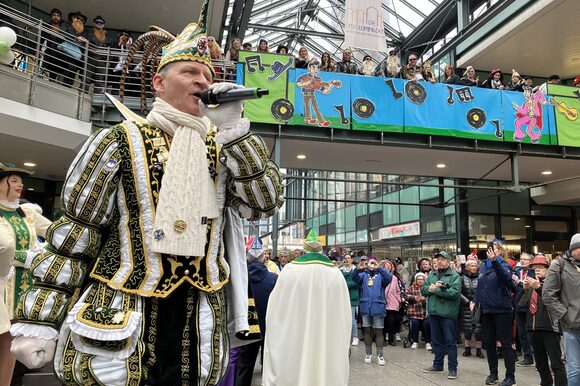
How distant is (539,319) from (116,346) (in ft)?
18.9

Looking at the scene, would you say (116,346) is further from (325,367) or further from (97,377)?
(325,367)

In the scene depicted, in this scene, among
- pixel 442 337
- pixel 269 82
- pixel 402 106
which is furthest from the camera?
pixel 402 106

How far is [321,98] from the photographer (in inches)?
422

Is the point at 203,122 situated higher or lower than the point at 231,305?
higher

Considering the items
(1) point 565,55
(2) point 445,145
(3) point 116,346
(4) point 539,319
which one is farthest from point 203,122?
(1) point 565,55

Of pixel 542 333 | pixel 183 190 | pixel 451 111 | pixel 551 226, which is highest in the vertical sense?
pixel 451 111

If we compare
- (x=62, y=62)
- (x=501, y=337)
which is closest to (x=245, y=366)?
(x=501, y=337)

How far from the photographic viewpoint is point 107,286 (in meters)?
1.79

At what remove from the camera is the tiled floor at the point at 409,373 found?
698 centimetres

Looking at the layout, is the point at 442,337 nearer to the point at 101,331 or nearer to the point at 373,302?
the point at 373,302

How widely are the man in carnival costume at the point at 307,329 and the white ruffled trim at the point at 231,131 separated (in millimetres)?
3749

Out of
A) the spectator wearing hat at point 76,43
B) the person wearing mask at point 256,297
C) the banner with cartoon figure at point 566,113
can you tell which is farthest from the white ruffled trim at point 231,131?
the banner with cartoon figure at point 566,113

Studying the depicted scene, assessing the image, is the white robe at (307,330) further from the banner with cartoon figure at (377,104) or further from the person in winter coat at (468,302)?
the banner with cartoon figure at (377,104)

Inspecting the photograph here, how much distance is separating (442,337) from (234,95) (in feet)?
23.7
